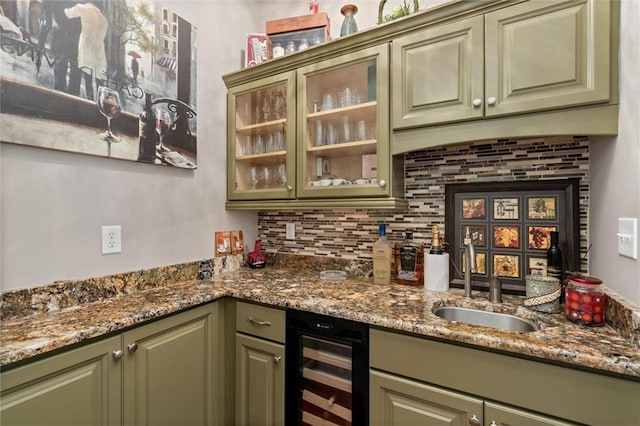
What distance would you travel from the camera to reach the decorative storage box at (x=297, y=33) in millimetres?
1805

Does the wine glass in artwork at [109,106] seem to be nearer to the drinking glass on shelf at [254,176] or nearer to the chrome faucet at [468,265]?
the drinking glass on shelf at [254,176]

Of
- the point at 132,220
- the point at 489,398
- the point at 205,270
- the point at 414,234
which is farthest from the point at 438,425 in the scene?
the point at 132,220

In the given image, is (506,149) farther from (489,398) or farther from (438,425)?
(438,425)

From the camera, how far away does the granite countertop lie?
876mm

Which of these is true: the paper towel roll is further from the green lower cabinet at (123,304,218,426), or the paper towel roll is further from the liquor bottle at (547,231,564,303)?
the green lower cabinet at (123,304,218,426)

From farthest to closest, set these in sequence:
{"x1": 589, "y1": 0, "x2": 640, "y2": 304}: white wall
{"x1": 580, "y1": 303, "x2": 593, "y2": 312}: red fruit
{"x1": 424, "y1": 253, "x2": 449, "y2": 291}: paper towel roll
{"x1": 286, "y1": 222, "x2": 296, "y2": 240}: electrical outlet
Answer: {"x1": 286, "y1": 222, "x2": 296, "y2": 240}: electrical outlet, {"x1": 424, "y1": 253, "x2": 449, "y2": 291}: paper towel roll, {"x1": 580, "y1": 303, "x2": 593, "y2": 312}: red fruit, {"x1": 589, "y1": 0, "x2": 640, "y2": 304}: white wall

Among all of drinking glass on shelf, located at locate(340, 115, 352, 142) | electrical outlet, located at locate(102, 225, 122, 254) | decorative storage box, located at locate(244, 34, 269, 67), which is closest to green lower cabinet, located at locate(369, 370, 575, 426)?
Answer: drinking glass on shelf, located at locate(340, 115, 352, 142)

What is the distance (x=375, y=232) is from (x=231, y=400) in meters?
1.19

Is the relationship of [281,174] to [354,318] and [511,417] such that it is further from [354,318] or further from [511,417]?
[511,417]

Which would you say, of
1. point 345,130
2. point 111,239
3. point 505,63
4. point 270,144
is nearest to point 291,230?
point 270,144

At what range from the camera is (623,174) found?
3.33 feet

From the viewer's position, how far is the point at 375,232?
186cm

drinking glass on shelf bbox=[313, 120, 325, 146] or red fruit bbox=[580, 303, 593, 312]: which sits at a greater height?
drinking glass on shelf bbox=[313, 120, 325, 146]

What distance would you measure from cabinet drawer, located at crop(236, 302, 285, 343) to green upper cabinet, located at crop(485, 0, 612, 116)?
128 centimetres
